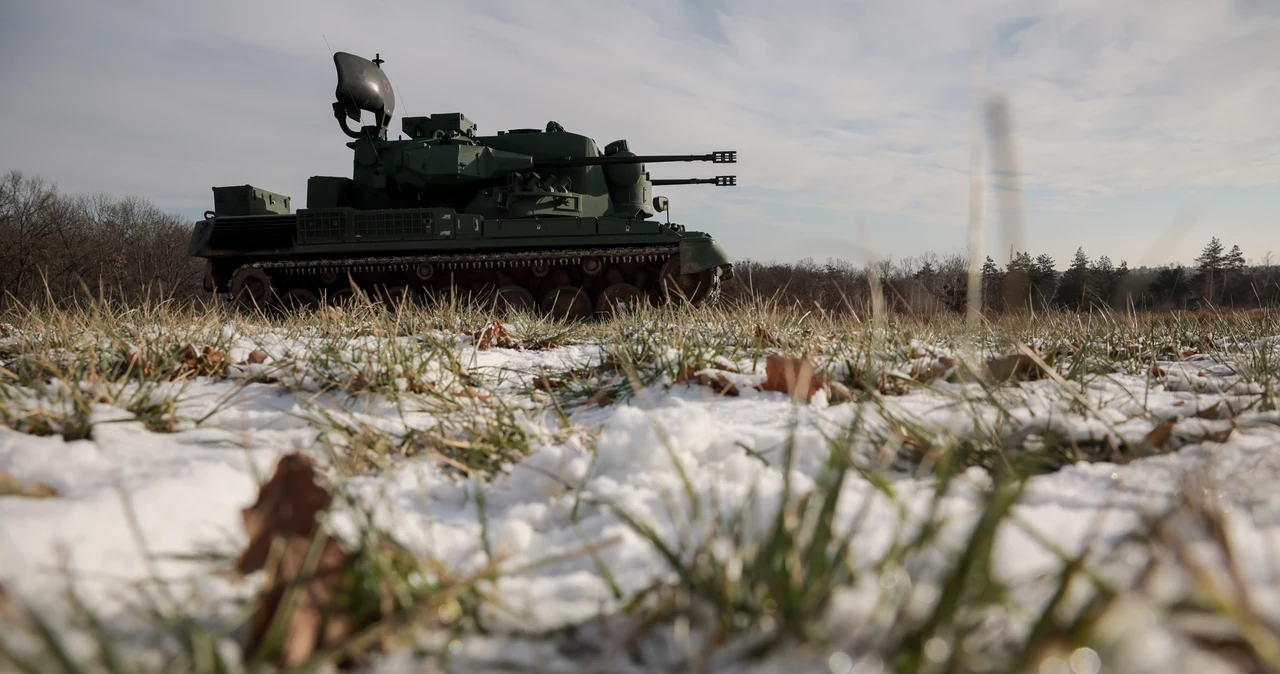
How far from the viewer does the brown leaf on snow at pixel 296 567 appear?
0.70m

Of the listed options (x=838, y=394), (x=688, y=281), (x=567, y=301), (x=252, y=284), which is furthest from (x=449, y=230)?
(x=838, y=394)

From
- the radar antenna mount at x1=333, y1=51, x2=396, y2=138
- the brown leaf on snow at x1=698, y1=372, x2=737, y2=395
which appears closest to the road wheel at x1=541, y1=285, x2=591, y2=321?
the radar antenna mount at x1=333, y1=51, x2=396, y2=138

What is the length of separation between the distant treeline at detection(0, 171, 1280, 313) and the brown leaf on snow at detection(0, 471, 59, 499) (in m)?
1.56

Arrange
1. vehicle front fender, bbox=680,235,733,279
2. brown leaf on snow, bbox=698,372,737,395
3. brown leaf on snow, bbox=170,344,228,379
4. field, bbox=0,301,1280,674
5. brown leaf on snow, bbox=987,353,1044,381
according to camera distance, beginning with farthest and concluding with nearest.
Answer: vehicle front fender, bbox=680,235,733,279
brown leaf on snow, bbox=170,344,228,379
brown leaf on snow, bbox=698,372,737,395
brown leaf on snow, bbox=987,353,1044,381
field, bbox=0,301,1280,674

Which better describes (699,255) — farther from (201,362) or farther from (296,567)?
(296,567)

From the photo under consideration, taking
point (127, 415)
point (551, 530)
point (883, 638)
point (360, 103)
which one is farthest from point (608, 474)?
point (360, 103)

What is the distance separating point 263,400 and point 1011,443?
2078mm

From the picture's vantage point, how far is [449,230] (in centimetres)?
943

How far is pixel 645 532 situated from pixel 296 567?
0.41 m

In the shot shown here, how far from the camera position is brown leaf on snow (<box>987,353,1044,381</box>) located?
1.88 m

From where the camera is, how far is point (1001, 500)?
664mm

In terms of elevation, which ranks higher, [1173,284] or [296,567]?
[1173,284]

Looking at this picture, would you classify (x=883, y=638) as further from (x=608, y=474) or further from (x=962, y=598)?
(x=608, y=474)

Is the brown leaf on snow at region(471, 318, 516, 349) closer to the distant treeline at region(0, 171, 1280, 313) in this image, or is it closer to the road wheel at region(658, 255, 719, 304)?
the distant treeline at region(0, 171, 1280, 313)
